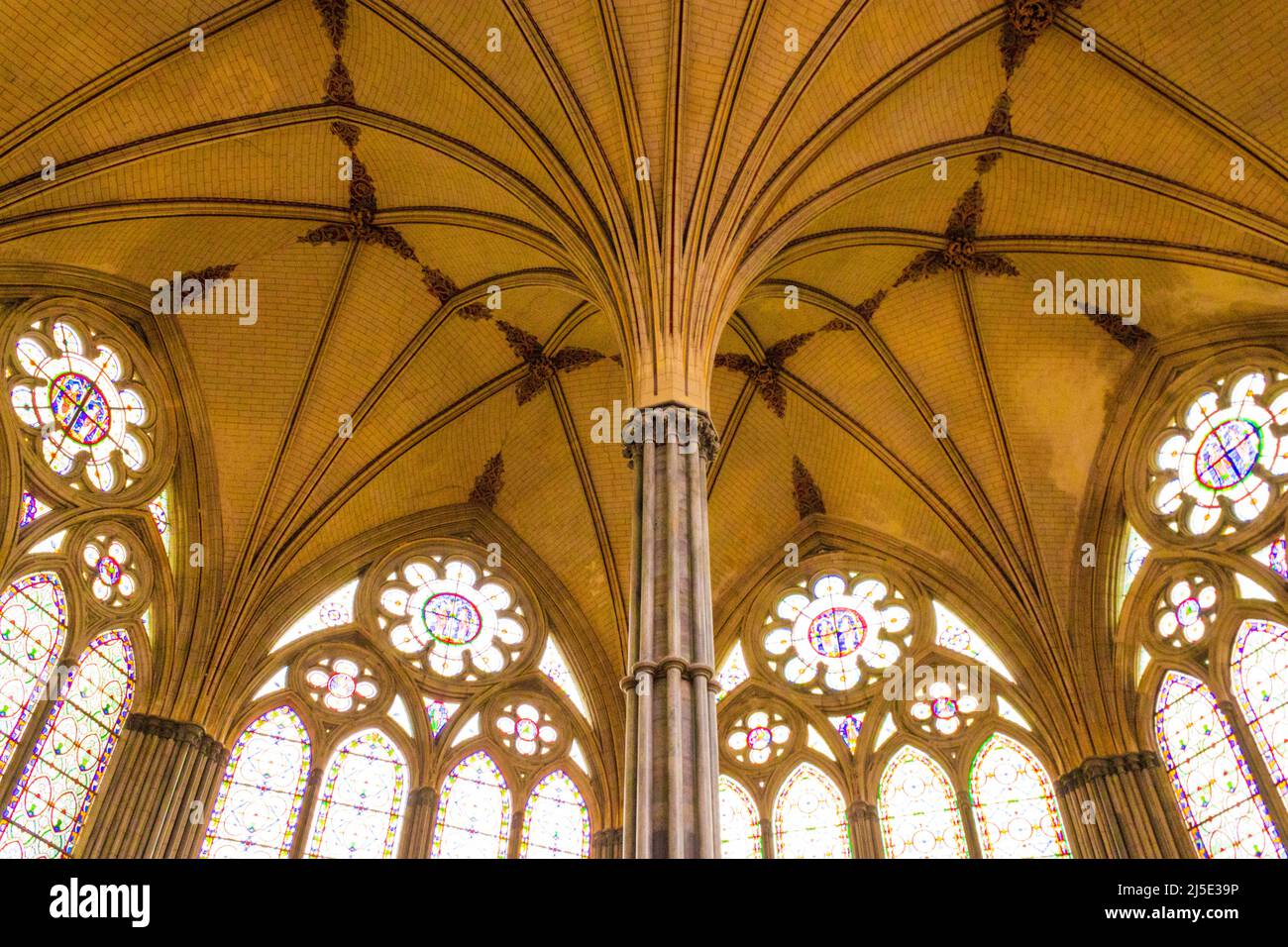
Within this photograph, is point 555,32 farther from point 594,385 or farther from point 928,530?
point 928,530

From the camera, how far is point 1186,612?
16719 millimetres

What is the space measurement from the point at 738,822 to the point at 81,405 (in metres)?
11.3

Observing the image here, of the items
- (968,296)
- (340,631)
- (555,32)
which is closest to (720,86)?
(555,32)

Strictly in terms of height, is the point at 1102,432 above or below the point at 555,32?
below

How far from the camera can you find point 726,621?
1997 centimetres

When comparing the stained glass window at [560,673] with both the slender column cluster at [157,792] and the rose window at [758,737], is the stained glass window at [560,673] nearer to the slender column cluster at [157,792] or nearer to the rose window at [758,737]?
the rose window at [758,737]

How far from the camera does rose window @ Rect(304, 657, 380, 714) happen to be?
1820 cm

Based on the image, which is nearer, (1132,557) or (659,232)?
(659,232)

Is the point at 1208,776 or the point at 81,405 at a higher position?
the point at 81,405

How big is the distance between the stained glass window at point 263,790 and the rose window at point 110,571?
8.67 ft

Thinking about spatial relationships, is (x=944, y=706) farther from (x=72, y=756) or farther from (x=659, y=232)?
(x=72, y=756)

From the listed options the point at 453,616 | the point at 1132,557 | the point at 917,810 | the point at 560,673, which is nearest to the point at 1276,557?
the point at 1132,557
